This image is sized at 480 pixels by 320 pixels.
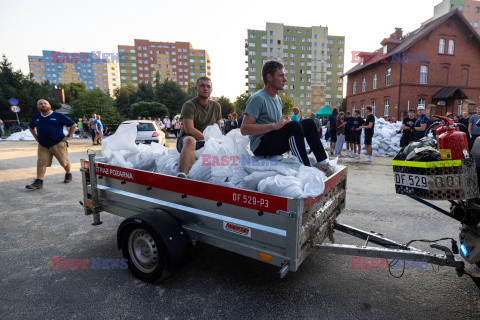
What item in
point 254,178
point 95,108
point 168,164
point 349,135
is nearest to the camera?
point 254,178

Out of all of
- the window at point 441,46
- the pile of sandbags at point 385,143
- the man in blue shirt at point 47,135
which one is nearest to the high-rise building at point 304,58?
the window at point 441,46

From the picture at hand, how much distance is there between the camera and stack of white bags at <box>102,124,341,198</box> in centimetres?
206

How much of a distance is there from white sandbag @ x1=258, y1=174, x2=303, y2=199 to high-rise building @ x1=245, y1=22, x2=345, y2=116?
79.9 metres

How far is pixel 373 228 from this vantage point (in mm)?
3773

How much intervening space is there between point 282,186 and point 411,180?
1015 mm

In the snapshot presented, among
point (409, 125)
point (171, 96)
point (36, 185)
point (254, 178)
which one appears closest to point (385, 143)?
point (409, 125)

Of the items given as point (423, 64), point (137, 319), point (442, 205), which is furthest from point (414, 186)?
point (423, 64)

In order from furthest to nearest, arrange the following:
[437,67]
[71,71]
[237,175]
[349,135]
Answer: [71,71] < [437,67] < [349,135] < [237,175]

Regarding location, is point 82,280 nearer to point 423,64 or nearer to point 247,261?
point 247,261

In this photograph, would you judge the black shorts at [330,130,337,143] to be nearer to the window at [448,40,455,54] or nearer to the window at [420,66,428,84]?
the window at [420,66,428,84]

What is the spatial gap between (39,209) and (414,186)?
5.58 m

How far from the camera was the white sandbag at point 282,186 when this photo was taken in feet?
6.38

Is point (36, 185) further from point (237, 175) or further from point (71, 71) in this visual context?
point (71, 71)

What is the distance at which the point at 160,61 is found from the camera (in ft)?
368
